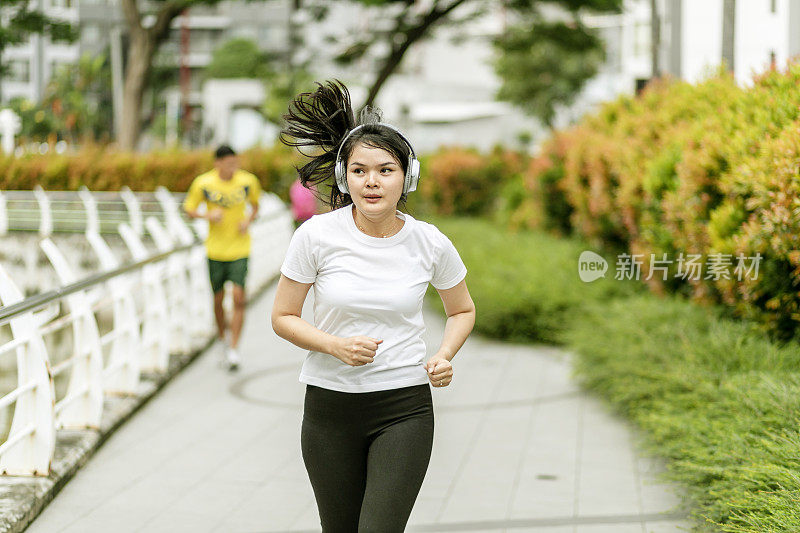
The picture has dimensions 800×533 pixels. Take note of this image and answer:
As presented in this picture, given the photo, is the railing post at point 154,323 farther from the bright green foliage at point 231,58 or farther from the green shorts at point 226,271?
the bright green foliage at point 231,58

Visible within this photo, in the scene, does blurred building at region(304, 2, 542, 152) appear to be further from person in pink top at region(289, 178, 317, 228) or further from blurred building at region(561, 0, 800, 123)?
person in pink top at region(289, 178, 317, 228)

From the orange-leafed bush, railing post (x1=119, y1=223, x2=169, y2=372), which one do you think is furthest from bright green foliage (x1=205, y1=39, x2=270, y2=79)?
railing post (x1=119, y1=223, x2=169, y2=372)

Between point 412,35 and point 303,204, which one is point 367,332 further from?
point 412,35

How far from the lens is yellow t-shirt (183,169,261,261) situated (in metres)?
9.51

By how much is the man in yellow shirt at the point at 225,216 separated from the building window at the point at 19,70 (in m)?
22.2

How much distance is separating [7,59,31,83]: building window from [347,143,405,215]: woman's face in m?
28.3

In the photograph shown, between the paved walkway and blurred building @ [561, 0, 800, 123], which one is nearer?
the paved walkway

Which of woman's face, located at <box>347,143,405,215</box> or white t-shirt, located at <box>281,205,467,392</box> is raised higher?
woman's face, located at <box>347,143,405,215</box>

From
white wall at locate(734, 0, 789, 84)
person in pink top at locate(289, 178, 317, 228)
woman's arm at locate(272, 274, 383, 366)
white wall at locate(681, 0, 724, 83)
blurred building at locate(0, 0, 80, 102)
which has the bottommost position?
woman's arm at locate(272, 274, 383, 366)

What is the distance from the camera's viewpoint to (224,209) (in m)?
9.52

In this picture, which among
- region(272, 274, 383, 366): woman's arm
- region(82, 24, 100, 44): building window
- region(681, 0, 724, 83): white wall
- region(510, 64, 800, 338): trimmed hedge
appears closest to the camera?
region(272, 274, 383, 366): woman's arm

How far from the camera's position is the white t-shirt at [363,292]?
3498 mm

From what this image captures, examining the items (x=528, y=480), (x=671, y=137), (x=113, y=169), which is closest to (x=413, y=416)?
(x=528, y=480)

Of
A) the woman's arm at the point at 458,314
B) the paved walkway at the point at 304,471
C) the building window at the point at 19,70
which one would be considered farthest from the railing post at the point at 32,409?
the building window at the point at 19,70
